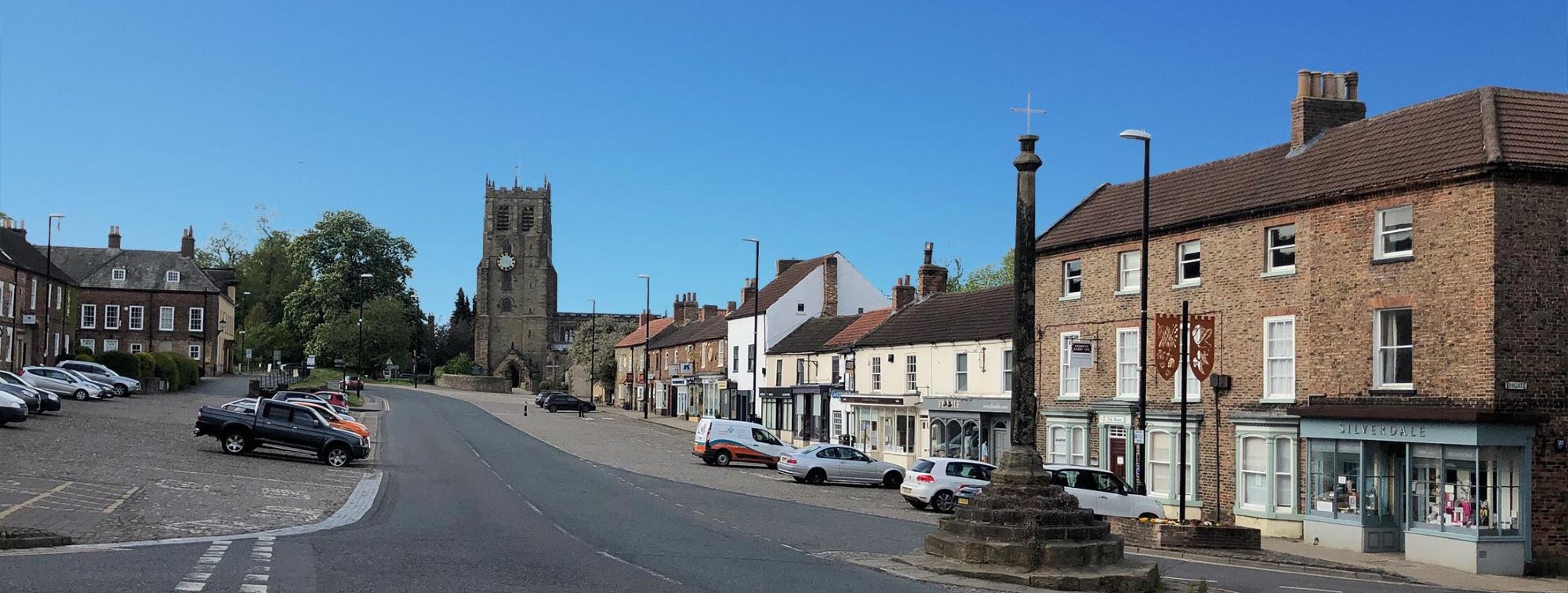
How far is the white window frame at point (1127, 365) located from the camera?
33312 millimetres

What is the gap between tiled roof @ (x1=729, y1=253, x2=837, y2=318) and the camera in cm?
6850

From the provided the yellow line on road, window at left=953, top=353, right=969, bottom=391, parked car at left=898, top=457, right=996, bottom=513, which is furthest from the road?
window at left=953, top=353, right=969, bottom=391

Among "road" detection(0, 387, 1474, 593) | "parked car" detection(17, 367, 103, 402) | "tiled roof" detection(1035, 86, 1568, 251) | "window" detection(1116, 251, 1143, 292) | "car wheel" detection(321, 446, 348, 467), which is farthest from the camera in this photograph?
"parked car" detection(17, 367, 103, 402)

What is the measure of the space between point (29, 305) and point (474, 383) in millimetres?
51101

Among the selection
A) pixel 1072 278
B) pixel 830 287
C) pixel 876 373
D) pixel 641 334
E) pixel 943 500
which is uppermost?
pixel 830 287

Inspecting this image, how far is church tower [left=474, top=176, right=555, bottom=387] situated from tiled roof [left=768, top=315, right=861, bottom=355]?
6900 centimetres

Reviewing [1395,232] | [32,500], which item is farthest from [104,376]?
[1395,232]

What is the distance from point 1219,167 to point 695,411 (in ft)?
162

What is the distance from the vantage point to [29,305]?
62688 millimetres

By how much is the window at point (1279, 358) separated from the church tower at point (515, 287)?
107 m

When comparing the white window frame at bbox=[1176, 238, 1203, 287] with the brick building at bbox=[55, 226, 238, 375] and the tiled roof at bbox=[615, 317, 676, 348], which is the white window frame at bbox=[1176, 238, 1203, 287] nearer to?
the tiled roof at bbox=[615, 317, 676, 348]

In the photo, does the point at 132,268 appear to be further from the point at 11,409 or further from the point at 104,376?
the point at 11,409

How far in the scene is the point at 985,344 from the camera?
41938 mm

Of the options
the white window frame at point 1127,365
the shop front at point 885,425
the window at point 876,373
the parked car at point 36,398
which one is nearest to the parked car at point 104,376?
the parked car at point 36,398
